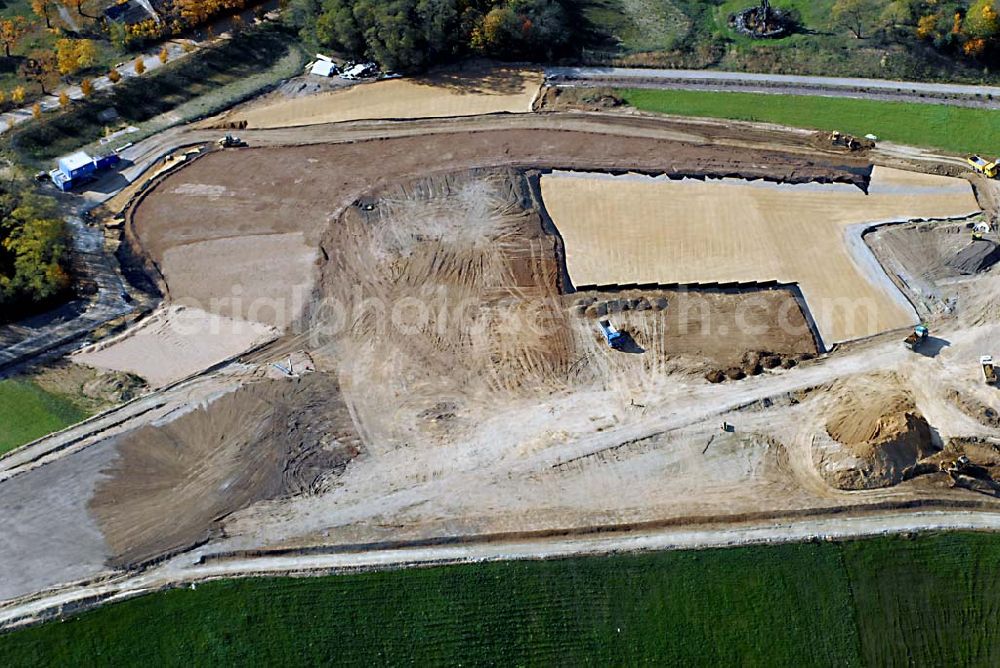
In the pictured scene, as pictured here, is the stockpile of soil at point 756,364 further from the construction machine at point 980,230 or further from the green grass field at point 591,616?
the construction machine at point 980,230

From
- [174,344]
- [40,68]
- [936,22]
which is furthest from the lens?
[936,22]

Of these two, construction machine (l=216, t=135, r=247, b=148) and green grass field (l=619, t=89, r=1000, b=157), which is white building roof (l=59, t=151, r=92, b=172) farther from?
green grass field (l=619, t=89, r=1000, b=157)

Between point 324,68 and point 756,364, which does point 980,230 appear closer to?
point 756,364

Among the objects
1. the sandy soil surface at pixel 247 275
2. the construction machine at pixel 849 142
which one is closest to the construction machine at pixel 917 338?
the construction machine at pixel 849 142

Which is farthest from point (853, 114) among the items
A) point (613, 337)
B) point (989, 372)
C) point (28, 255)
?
point (28, 255)

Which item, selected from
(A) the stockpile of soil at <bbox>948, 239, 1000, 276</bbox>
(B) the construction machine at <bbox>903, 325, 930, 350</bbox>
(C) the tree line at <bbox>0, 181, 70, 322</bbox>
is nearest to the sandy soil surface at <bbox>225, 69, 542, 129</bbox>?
(C) the tree line at <bbox>0, 181, 70, 322</bbox>

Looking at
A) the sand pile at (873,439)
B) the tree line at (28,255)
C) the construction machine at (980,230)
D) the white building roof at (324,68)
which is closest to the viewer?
the sand pile at (873,439)
